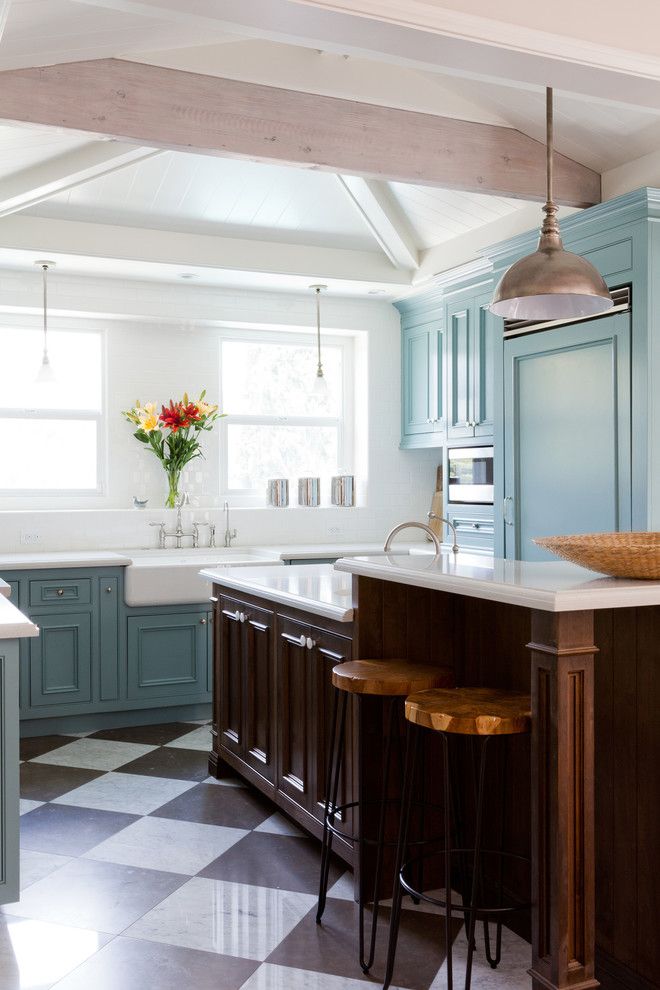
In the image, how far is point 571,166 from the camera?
4.13m

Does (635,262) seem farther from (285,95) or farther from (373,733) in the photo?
(373,733)

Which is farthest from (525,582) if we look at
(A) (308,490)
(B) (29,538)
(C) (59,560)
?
(A) (308,490)

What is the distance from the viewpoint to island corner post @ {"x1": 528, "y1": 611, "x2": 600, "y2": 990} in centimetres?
196

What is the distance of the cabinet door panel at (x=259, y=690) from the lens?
3.50 meters

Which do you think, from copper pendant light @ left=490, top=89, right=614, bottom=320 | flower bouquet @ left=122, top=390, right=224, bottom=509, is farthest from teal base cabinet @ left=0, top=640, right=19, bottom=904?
flower bouquet @ left=122, top=390, right=224, bottom=509

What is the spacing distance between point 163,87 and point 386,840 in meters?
2.74

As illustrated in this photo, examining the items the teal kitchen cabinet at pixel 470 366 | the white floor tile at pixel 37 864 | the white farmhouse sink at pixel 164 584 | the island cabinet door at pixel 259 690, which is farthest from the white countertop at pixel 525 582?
the teal kitchen cabinet at pixel 470 366

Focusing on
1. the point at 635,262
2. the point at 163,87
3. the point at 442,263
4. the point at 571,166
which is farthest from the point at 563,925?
the point at 442,263

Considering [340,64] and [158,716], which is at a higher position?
[340,64]

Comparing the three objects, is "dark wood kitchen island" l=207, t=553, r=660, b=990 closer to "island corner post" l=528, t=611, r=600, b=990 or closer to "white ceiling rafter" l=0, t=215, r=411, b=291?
"island corner post" l=528, t=611, r=600, b=990

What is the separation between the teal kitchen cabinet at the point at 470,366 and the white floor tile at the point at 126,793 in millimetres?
2586

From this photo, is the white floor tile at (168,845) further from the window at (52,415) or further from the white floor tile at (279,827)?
the window at (52,415)

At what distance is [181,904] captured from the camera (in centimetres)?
282

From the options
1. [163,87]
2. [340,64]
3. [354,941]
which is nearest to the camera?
[354,941]
